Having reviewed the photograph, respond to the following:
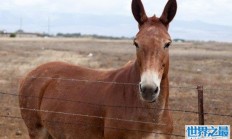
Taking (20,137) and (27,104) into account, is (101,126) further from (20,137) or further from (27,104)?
(20,137)

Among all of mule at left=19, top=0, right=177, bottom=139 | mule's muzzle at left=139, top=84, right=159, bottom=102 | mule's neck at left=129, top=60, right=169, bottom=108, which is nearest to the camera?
mule's muzzle at left=139, top=84, right=159, bottom=102

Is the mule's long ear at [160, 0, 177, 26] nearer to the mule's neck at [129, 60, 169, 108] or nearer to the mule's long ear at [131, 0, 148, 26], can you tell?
the mule's long ear at [131, 0, 148, 26]

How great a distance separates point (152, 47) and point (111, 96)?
1092mm

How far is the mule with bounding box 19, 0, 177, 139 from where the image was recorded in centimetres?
502

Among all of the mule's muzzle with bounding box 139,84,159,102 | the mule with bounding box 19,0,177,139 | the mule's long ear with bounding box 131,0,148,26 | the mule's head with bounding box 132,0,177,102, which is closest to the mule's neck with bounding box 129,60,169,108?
the mule with bounding box 19,0,177,139

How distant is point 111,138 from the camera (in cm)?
549

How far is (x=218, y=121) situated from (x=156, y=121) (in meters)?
5.93

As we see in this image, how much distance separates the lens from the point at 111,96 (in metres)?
5.78

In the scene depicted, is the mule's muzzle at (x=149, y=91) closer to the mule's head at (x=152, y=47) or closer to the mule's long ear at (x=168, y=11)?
the mule's head at (x=152, y=47)

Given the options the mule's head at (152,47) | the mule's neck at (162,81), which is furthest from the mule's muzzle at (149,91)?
the mule's neck at (162,81)

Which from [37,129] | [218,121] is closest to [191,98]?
[218,121]

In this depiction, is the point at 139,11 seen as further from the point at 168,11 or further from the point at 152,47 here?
the point at 152,47

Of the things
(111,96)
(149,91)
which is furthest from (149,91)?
(111,96)

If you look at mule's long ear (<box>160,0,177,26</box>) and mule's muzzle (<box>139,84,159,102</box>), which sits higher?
mule's long ear (<box>160,0,177,26</box>)
